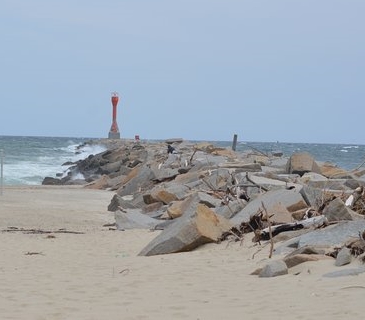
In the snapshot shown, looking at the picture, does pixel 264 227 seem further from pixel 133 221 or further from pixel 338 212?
pixel 133 221

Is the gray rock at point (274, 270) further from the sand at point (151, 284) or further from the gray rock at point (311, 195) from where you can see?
the gray rock at point (311, 195)

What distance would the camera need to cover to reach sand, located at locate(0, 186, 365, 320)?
521 cm

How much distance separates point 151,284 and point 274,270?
1.15 m

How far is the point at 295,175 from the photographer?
14367 millimetres

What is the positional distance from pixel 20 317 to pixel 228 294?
170 centimetres

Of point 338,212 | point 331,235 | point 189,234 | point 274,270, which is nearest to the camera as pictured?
point 274,270

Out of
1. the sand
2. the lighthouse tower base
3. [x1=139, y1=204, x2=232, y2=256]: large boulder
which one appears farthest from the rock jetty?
the lighthouse tower base

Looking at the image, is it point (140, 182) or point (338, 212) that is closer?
point (338, 212)

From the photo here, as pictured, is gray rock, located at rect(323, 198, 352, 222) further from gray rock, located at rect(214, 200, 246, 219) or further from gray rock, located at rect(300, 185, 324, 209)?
gray rock, located at rect(214, 200, 246, 219)

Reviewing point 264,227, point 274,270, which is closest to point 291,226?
point 264,227

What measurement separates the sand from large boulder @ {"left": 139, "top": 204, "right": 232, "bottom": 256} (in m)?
0.16

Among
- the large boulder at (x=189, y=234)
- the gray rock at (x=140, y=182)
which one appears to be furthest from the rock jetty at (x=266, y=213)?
the gray rock at (x=140, y=182)

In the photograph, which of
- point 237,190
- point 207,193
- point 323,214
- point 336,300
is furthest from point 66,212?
point 336,300

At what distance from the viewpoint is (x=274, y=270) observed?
6.36 metres
